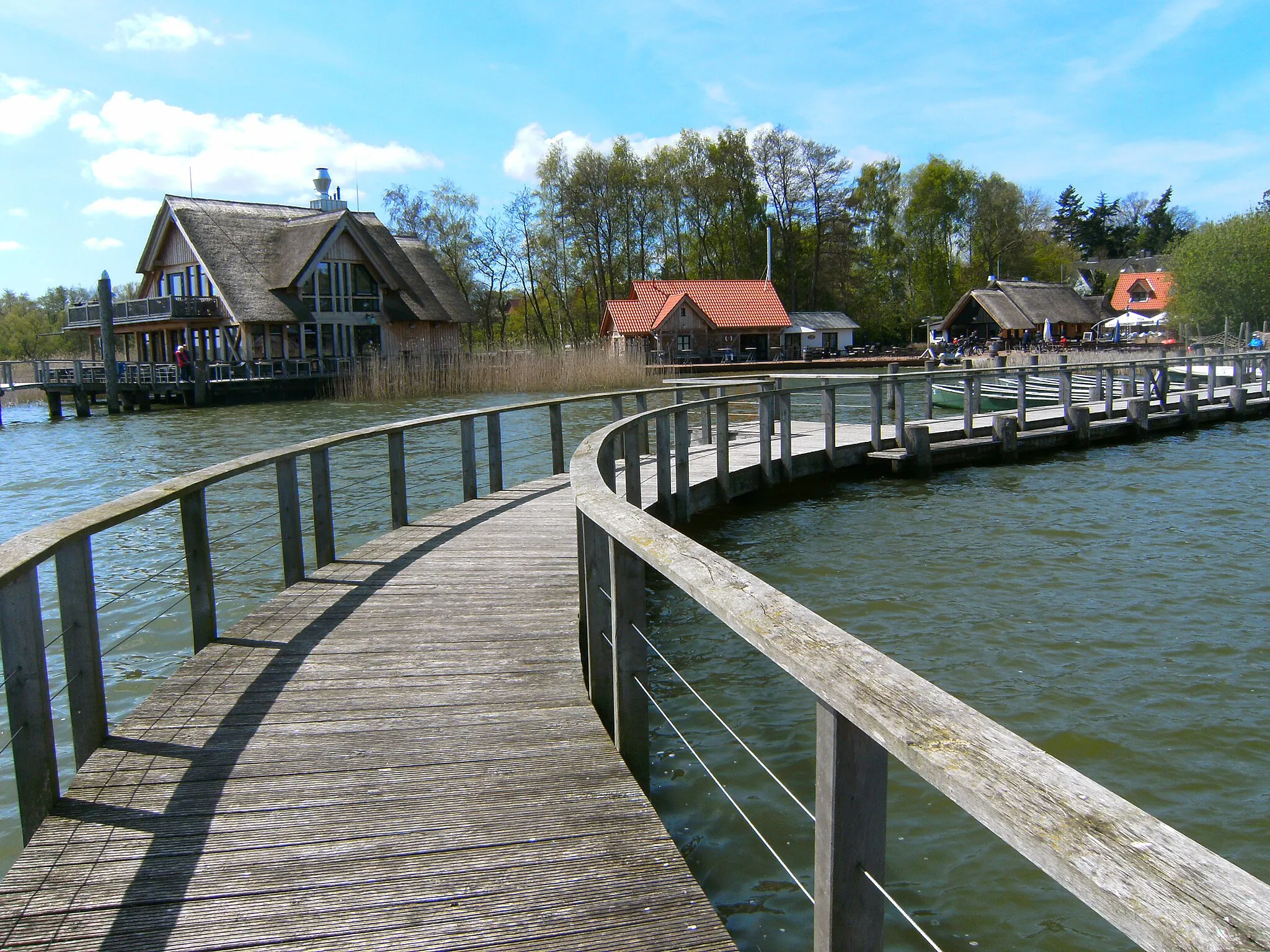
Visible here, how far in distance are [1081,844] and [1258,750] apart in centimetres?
490

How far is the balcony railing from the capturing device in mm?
37531

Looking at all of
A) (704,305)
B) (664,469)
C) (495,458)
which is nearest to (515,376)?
(495,458)

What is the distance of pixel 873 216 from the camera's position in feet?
232

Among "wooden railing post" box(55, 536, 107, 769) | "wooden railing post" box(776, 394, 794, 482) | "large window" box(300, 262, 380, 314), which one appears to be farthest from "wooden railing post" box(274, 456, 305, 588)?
"large window" box(300, 262, 380, 314)

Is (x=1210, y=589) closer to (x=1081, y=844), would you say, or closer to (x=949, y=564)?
(x=949, y=564)

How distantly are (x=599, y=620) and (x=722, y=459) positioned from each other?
686 cm

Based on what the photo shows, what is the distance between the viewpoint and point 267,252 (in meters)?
39.6

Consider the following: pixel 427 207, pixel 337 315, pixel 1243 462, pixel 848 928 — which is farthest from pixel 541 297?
pixel 848 928

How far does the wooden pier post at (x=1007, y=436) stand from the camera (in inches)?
577

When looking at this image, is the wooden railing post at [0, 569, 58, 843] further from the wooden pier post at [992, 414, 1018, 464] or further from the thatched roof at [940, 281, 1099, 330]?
the thatched roof at [940, 281, 1099, 330]

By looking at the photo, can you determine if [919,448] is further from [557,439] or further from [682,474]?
[557,439]

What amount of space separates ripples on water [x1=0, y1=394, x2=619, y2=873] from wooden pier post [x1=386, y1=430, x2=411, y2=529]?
821 mm

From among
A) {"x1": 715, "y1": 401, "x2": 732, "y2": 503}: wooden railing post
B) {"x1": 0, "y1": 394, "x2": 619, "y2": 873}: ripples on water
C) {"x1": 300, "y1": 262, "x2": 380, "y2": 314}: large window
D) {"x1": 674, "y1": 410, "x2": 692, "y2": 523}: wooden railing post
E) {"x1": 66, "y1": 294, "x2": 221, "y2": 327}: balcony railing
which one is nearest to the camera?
{"x1": 0, "y1": 394, "x2": 619, "y2": 873}: ripples on water

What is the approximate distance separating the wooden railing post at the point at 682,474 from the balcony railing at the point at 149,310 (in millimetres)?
33414
